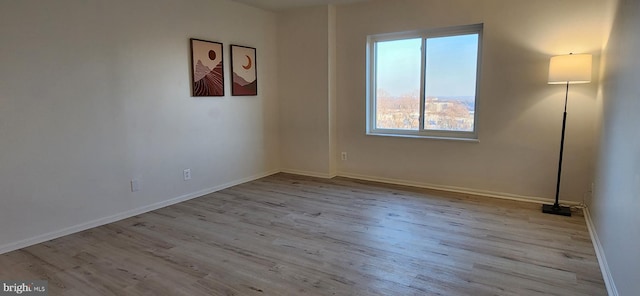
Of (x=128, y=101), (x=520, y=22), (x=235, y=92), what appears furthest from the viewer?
(x=235, y=92)

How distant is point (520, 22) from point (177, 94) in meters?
3.68

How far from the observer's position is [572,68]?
3223mm

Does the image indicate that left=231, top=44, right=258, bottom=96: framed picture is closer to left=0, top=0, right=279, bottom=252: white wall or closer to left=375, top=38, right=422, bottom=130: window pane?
left=0, top=0, right=279, bottom=252: white wall

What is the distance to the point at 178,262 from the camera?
8.50ft

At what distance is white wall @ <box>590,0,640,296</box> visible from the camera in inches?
72.5

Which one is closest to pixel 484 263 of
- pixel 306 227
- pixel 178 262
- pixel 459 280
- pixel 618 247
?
pixel 459 280

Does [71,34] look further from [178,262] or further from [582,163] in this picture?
[582,163]

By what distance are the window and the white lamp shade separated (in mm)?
868

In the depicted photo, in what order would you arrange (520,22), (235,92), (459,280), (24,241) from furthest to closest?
(235,92)
(520,22)
(24,241)
(459,280)

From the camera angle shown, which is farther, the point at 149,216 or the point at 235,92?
the point at 235,92

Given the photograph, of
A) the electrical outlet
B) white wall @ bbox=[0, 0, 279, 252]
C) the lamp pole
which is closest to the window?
the lamp pole

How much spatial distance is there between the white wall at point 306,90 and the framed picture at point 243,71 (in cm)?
53

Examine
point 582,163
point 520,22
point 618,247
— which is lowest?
point 618,247

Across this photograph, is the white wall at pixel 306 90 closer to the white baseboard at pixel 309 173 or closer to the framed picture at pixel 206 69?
the white baseboard at pixel 309 173
